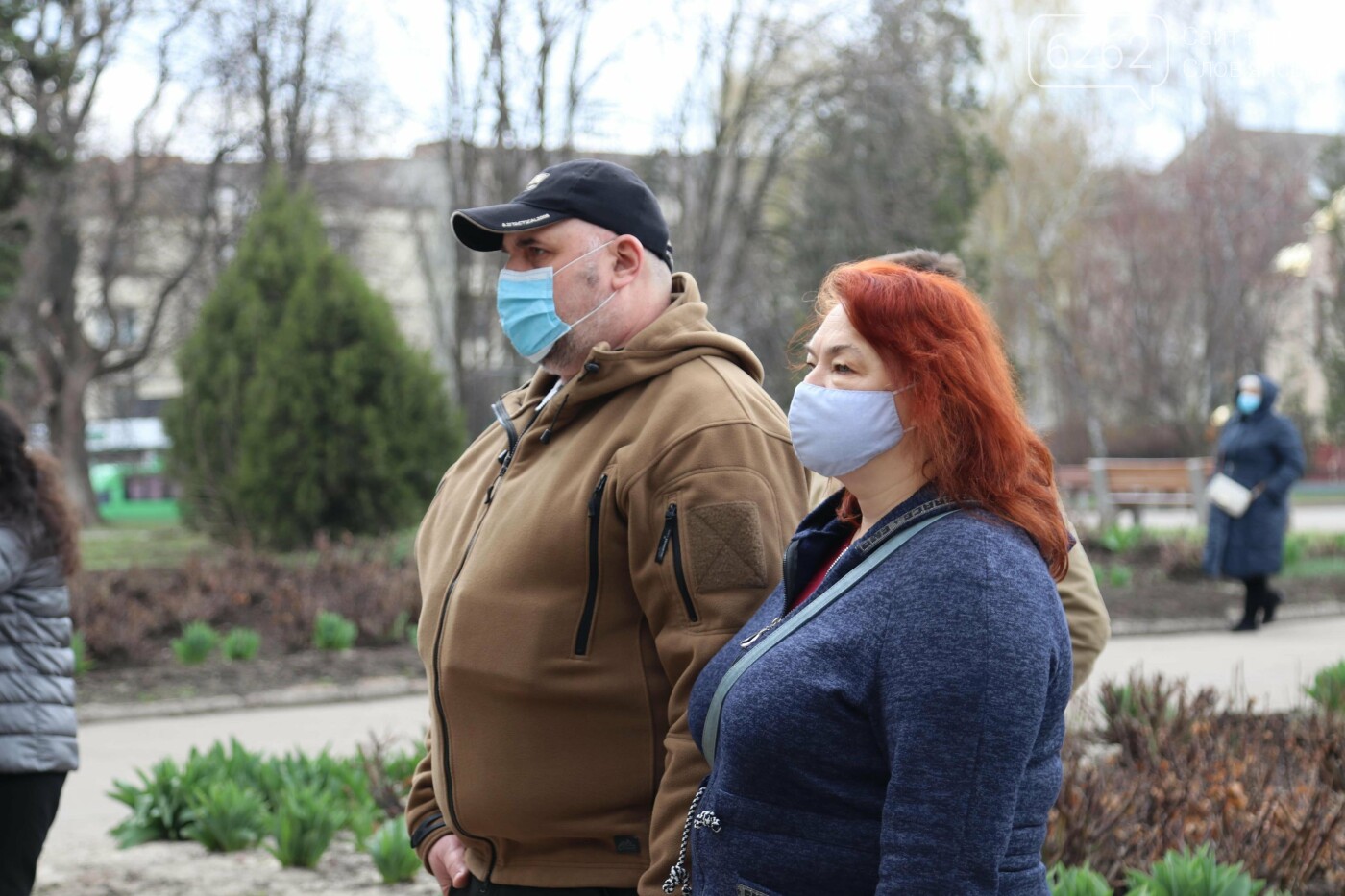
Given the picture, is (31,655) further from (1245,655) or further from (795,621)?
(1245,655)

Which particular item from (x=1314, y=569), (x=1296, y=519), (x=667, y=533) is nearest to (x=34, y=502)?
(x=667, y=533)

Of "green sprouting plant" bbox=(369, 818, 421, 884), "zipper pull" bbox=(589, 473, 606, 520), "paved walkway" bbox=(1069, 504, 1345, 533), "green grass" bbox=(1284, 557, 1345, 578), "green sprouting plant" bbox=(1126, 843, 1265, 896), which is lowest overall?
"paved walkway" bbox=(1069, 504, 1345, 533)

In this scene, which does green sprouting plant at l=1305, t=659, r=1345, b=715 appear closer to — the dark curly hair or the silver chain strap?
the silver chain strap

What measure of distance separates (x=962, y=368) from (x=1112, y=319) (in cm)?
3282

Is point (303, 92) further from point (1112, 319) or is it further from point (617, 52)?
point (1112, 319)

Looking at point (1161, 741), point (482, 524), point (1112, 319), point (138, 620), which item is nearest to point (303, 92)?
point (138, 620)

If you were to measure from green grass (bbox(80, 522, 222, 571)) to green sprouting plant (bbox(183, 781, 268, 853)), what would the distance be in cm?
817

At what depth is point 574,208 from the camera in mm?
2641

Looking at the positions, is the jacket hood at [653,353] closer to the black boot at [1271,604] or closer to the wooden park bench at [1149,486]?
the black boot at [1271,604]

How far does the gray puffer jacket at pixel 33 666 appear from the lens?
3822 mm

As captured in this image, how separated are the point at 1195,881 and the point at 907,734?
2.08m

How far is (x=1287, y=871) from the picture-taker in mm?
3980

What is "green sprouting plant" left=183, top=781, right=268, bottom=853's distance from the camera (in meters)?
5.09

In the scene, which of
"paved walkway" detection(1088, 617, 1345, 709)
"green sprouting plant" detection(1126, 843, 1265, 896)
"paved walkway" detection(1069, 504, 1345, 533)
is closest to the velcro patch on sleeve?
"green sprouting plant" detection(1126, 843, 1265, 896)
